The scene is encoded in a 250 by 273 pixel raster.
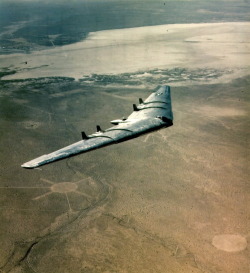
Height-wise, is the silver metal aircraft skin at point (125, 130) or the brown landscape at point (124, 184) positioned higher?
the silver metal aircraft skin at point (125, 130)

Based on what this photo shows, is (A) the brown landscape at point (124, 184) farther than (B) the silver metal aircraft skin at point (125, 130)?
Yes

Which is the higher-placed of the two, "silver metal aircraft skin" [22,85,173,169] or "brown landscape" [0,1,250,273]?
"silver metal aircraft skin" [22,85,173,169]

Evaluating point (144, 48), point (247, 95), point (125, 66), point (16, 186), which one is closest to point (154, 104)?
point (16, 186)

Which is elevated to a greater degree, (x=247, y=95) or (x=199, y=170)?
(x=247, y=95)

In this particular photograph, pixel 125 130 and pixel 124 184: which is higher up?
pixel 125 130

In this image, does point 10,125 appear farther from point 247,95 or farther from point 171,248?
point 247,95

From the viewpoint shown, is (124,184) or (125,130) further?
(124,184)

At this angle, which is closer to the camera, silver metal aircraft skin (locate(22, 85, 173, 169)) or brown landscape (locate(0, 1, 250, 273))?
silver metal aircraft skin (locate(22, 85, 173, 169))

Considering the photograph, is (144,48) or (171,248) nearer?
(171,248)
